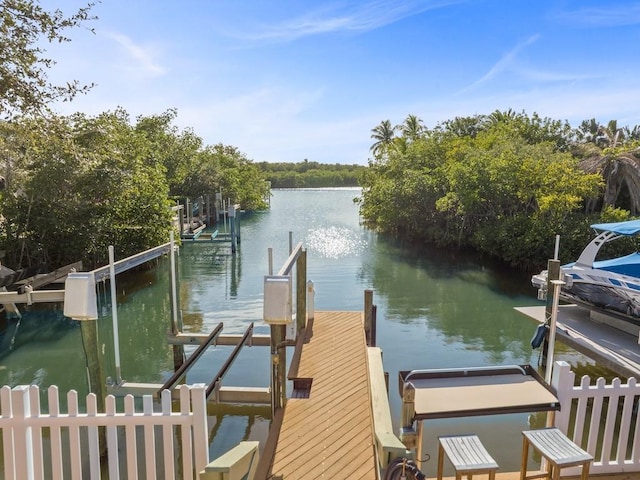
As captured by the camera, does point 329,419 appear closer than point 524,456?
No

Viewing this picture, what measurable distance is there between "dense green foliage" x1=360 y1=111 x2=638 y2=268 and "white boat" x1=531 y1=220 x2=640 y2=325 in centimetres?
645

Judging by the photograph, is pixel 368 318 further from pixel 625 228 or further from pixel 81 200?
pixel 81 200

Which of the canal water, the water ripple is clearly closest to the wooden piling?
the canal water

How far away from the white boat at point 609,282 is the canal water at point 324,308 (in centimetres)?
113

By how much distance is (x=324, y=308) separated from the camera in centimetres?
1164

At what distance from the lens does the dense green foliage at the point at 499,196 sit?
15344mm

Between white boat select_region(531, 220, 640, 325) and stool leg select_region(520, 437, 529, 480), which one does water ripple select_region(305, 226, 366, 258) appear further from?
stool leg select_region(520, 437, 529, 480)

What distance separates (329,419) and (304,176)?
333 ft

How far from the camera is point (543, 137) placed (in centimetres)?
2892

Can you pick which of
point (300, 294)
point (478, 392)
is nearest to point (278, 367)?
point (478, 392)

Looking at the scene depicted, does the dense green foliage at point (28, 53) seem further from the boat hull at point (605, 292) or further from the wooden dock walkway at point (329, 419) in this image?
the boat hull at point (605, 292)

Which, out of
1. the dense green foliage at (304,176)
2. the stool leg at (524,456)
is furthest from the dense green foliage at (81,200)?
the dense green foliage at (304,176)

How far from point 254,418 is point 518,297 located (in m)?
9.83

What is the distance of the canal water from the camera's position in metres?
6.12
